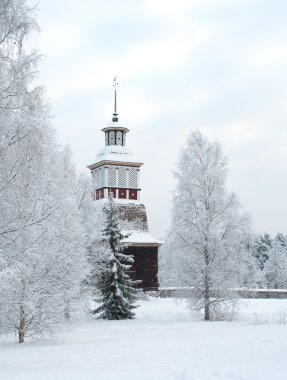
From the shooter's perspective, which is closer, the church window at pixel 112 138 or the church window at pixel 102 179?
the church window at pixel 102 179

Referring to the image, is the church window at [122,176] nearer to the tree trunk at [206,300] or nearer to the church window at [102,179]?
the church window at [102,179]

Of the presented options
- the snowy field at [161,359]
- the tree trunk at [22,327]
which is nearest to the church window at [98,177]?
the tree trunk at [22,327]

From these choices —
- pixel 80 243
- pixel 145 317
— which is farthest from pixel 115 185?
pixel 80 243

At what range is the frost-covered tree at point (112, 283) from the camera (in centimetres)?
2416

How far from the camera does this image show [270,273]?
61281 mm

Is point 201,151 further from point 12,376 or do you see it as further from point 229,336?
point 12,376

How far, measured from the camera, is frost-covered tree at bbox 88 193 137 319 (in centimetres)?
2416

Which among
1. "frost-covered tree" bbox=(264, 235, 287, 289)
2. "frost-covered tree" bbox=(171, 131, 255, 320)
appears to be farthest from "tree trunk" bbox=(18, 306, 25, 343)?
"frost-covered tree" bbox=(264, 235, 287, 289)

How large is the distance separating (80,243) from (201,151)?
7533 mm

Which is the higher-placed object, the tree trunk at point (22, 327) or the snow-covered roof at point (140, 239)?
the snow-covered roof at point (140, 239)

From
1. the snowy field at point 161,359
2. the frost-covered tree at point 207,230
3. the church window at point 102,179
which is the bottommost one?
the snowy field at point 161,359

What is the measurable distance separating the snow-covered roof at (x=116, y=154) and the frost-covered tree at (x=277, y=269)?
84.6 feet

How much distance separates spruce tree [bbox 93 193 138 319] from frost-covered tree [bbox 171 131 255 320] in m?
4.02

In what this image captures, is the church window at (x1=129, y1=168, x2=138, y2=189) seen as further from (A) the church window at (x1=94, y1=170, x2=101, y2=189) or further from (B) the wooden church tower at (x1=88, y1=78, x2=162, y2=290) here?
(A) the church window at (x1=94, y1=170, x2=101, y2=189)
